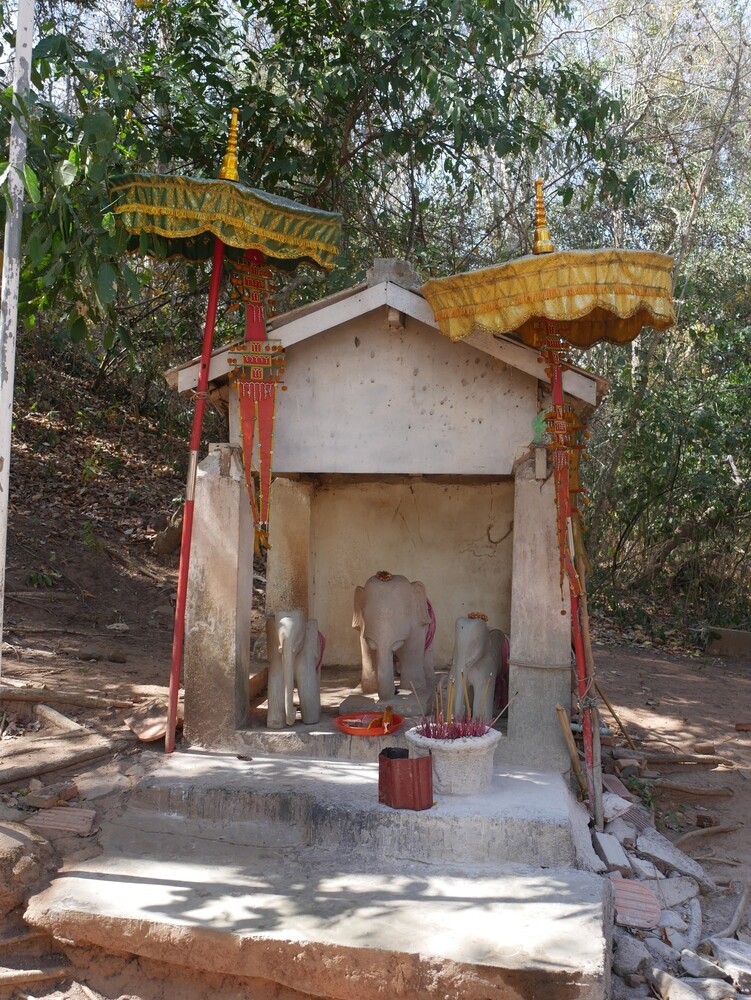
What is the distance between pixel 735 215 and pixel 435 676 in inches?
344

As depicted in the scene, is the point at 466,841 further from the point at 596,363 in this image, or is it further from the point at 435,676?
the point at 596,363

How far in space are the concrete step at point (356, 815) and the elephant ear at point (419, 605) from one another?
1.69 meters

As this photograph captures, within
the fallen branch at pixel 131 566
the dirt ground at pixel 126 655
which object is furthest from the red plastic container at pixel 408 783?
the fallen branch at pixel 131 566

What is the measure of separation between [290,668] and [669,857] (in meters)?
2.81

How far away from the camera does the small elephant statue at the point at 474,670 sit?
6410 mm

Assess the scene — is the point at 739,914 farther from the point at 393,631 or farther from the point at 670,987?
the point at 393,631

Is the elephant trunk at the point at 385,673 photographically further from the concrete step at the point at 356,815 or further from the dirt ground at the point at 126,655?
the dirt ground at the point at 126,655

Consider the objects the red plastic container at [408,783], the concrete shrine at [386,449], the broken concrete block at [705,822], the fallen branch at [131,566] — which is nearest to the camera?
the red plastic container at [408,783]

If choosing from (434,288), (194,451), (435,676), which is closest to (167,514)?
(435,676)

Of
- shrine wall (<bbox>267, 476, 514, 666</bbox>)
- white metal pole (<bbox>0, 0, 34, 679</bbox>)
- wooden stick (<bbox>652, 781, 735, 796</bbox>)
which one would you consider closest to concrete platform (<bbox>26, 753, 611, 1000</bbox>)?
white metal pole (<bbox>0, 0, 34, 679</bbox>)

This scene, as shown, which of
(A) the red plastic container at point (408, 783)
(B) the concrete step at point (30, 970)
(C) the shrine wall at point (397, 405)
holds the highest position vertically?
(C) the shrine wall at point (397, 405)

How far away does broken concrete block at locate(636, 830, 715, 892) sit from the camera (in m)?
6.07

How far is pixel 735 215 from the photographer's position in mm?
13141

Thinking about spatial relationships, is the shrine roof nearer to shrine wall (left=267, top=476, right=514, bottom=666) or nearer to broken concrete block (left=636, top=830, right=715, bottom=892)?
shrine wall (left=267, top=476, right=514, bottom=666)
